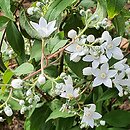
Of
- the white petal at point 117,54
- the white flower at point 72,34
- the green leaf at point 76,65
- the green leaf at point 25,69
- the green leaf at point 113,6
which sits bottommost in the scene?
the green leaf at point 76,65

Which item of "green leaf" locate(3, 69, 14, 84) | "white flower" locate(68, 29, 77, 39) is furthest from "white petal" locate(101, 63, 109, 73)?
"green leaf" locate(3, 69, 14, 84)

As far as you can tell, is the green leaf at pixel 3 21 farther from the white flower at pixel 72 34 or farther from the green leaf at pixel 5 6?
the white flower at pixel 72 34

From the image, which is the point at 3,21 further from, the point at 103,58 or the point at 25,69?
the point at 103,58

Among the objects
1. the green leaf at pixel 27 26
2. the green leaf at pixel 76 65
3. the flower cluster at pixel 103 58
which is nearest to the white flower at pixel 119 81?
the flower cluster at pixel 103 58

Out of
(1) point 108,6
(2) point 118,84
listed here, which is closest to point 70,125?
(2) point 118,84

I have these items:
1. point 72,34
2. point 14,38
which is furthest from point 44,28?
point 14,38

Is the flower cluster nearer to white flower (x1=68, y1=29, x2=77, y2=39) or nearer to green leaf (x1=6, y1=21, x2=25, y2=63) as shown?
white flower (x1=68, y1=29, x2=77, y2=39)

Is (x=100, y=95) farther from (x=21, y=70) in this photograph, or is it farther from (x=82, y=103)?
(x=21, y=70)
